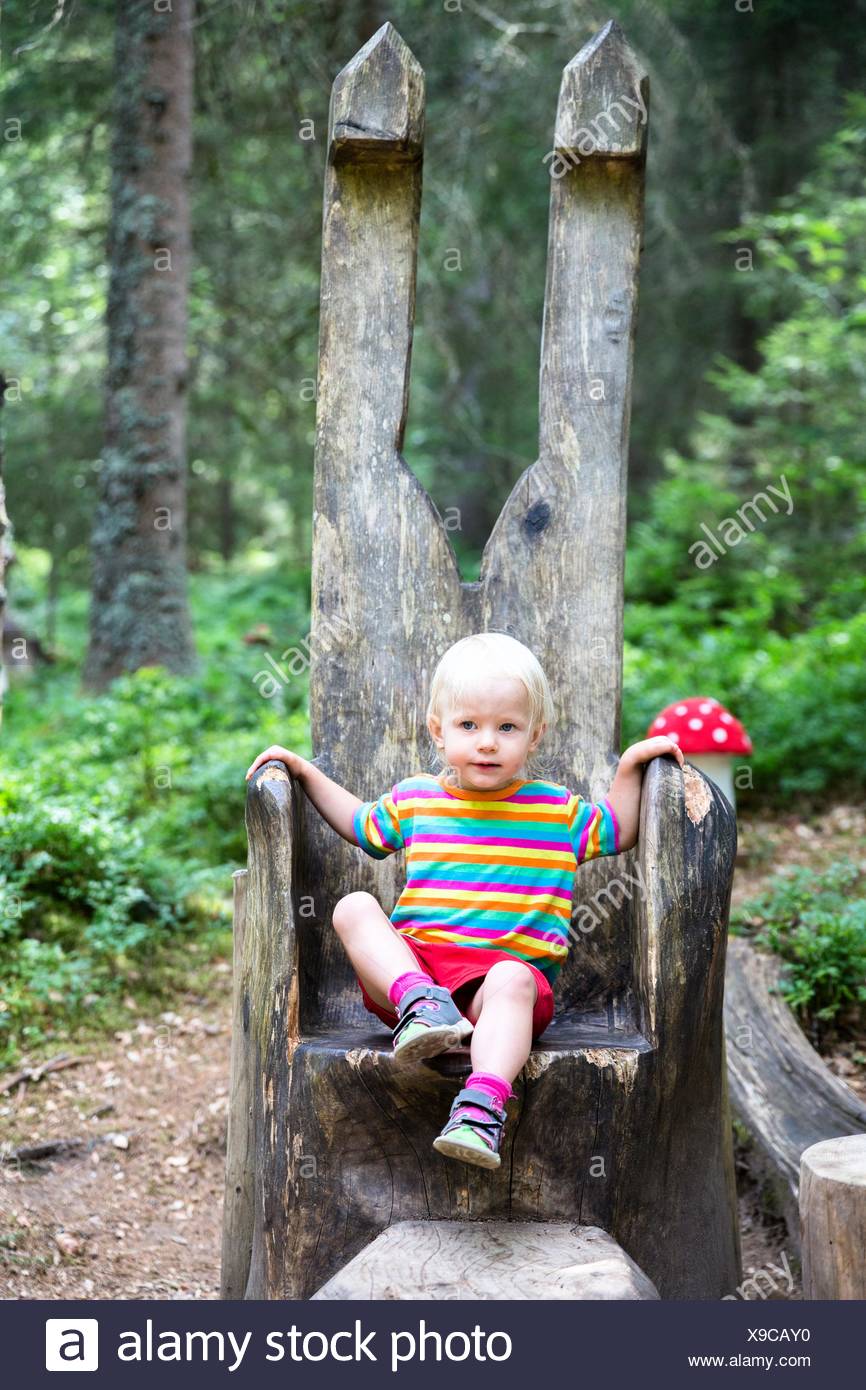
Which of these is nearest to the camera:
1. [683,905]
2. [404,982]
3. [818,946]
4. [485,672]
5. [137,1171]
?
[404,982]

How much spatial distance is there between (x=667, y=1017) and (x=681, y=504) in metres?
8.41

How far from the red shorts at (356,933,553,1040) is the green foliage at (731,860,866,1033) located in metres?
1.81

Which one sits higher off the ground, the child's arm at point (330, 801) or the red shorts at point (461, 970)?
the child's arm at point (330, 801)

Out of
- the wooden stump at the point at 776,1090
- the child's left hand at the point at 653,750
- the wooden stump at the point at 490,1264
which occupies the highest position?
the child's left hand at the point at 653,750

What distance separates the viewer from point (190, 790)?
5836 mm

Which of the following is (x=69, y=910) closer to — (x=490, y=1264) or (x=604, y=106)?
(x=490, y=1264)

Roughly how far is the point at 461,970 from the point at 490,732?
0.53 m

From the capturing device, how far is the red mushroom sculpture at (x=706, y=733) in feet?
16.0

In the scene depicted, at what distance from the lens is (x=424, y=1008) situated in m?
2.39

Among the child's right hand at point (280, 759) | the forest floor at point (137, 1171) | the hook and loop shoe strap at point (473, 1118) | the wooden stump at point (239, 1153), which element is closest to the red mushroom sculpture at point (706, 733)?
the forest floor at point (137, 1171)

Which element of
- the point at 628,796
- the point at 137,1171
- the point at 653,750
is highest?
the point at 653,750

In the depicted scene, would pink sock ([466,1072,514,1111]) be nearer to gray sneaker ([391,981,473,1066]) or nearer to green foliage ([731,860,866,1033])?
gray sneaker ([391,981,473,1066])

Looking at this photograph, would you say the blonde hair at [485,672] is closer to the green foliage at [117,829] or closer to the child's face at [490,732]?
the child's face at [490,732]

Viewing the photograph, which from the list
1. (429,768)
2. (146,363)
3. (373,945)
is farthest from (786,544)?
(373,945)
